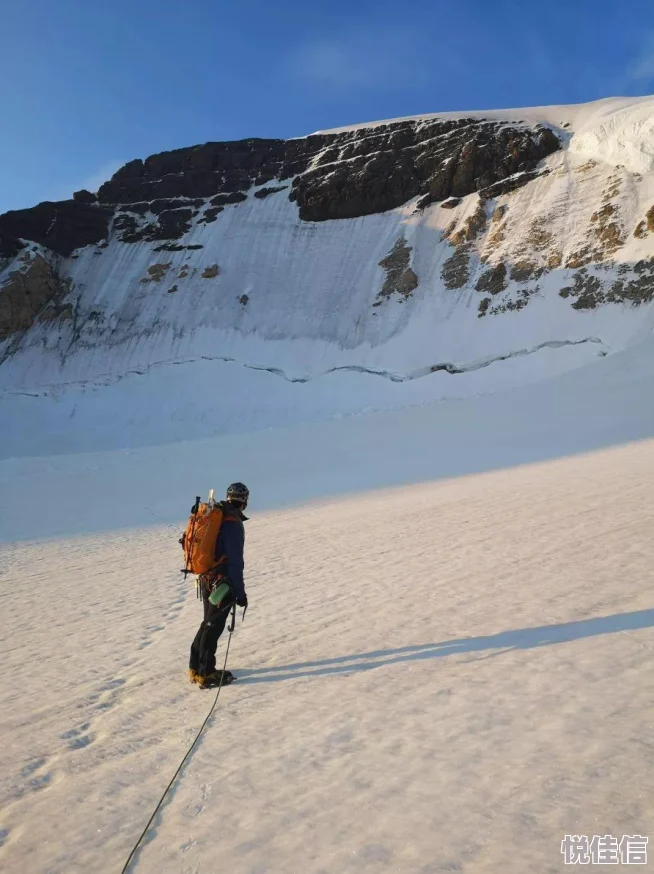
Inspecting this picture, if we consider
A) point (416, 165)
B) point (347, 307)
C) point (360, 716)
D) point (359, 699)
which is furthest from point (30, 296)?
point (360, 716)

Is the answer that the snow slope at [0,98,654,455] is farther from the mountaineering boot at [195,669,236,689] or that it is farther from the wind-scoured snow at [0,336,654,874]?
the mountaineering boot at [195,669,236,689]

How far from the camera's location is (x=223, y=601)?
170 inches

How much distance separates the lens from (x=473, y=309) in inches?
1356

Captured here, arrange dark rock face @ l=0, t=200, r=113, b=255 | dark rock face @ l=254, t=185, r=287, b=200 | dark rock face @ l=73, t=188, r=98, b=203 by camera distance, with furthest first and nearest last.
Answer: dark rock face @ l=73, t=188, r=98, b=203, dark rock face @ l=254, t=185, r=287, b=200, dark rock face @ l=0, t=200, r=113, b=255

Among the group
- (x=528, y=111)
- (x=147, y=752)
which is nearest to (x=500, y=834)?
(x=147, y=752)

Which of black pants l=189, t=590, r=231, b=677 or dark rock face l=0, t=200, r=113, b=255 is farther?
dark rock face l=0, t=200, r=113, b=255

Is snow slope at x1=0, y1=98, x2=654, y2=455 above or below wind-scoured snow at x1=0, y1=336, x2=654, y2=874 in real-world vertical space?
above

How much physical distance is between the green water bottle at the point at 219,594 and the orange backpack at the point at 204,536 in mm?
166

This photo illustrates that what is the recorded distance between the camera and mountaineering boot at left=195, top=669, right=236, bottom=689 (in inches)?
167

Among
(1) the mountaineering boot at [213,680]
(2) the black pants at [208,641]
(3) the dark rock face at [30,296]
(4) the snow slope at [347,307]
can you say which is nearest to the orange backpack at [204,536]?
(2) the black pants at [208,641]

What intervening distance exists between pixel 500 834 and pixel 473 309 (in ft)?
113

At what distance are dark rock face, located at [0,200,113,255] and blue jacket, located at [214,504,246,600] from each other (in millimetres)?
51773

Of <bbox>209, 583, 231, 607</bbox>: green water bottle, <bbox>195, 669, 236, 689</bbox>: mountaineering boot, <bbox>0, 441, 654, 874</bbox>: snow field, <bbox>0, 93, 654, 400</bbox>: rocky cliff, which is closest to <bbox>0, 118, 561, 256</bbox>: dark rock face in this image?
<bbox>0, 93, 654, 400</bbox>: rocky cliff

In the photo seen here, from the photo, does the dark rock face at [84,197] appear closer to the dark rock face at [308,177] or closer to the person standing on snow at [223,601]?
the dark rock face at [308,177]
